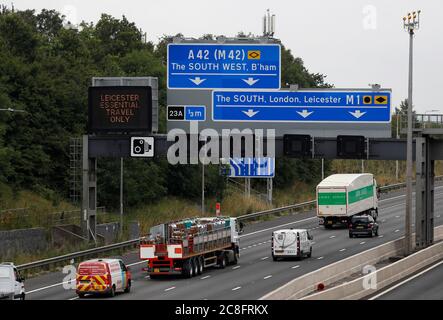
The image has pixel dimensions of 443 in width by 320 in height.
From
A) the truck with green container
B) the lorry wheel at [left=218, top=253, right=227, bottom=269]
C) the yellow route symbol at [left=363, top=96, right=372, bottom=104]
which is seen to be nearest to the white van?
the lorry wheel at [left=218, top=253, right=227, bottom=269]

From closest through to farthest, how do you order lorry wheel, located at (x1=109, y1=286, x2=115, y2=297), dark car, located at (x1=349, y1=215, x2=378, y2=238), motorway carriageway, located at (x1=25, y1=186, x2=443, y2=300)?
lorry wheel, located at (x1=109, y1=286, x2=115, y2=297) → motorway carriageway, located at (x1=25, y1=186, x2=443, y2=300) → dark car, located at (x1=349, y1=215, x2=378, y2=238)

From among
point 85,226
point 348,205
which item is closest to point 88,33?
point 348,205

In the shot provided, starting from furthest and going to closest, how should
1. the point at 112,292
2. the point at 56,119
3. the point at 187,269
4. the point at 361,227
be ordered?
1. the point at 56,119
2. the point at 361,227
3. the point at 187,269
4. the point at 112,292

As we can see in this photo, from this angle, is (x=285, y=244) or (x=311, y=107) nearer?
(x=311, y=107)


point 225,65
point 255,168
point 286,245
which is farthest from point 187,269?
point 255,168

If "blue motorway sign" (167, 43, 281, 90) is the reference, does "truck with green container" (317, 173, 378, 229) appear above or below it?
below

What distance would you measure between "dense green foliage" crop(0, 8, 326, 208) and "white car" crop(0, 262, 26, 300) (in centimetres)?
3521

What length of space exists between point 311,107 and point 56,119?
39.2 metres

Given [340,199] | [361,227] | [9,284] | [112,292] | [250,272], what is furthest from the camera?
[340,199]

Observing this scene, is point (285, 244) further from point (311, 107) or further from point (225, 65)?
point (225, 65)

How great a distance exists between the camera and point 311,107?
57.5 meters

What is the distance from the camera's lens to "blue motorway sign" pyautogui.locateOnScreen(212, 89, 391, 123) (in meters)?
57.1

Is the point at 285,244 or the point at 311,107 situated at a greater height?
the point at 311,107

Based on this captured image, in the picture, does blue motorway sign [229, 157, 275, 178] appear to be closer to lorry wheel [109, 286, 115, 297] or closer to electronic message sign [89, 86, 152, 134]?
electronic message sign [89, 86, 152, 134]
